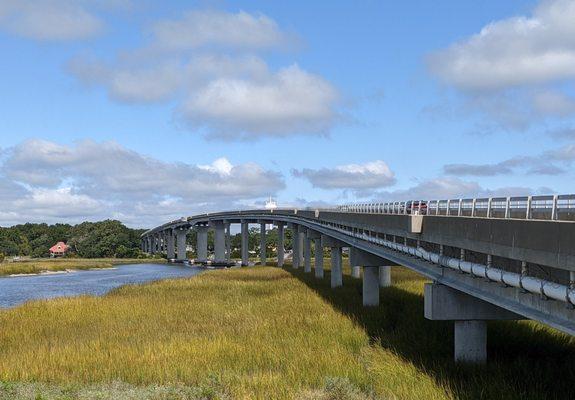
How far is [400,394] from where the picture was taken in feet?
53.9

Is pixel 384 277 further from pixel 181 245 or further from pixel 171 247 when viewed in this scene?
pixel 171 247

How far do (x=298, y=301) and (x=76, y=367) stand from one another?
1959 cm

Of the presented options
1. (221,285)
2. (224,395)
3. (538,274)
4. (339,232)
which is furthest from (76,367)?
(221,285)

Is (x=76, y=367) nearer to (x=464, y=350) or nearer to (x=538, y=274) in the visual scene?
(x=464, y=350)

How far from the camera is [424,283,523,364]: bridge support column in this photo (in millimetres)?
19938

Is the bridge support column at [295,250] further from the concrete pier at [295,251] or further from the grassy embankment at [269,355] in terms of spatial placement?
Answer: the grassy embankment at [269,355]

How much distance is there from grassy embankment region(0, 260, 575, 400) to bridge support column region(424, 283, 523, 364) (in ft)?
2.43

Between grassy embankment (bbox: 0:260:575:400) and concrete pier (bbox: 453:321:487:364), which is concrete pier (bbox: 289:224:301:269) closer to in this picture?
grassy embankment (bbox: 0:260:575:400)

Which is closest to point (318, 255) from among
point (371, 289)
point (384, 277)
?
point (384, 277)

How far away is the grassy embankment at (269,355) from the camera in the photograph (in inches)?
675

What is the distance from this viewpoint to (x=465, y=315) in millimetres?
20094

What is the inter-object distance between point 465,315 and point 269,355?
6775 millimetres

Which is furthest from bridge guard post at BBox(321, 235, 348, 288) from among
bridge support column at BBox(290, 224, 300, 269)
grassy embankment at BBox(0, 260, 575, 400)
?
bridge support column at BBox(290, 224, 300, 269)

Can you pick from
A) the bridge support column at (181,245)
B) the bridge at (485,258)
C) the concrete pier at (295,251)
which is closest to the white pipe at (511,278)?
the bridge at (485,258)
